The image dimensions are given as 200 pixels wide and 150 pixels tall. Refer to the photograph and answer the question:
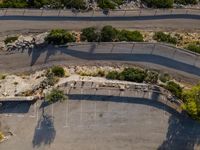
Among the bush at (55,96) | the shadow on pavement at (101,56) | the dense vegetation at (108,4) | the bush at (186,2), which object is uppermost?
the bush at (186,2)

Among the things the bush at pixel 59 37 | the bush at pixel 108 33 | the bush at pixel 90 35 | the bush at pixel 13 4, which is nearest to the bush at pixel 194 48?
the bush at pixel 108 33

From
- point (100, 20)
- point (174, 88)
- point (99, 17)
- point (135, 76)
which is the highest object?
point (99, 17)

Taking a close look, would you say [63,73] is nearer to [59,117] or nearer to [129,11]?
[59,117]

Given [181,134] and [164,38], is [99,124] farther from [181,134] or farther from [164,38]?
[164,38]

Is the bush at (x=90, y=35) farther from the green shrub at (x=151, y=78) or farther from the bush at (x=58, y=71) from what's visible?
the green shrub at (x=151, y=78)

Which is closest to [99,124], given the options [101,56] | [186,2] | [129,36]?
[101,56]

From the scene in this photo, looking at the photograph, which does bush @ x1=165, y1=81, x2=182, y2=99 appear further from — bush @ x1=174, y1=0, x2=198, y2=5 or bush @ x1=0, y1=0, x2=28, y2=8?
bush @ x1=0, y1=0, x2=28, y2=8
